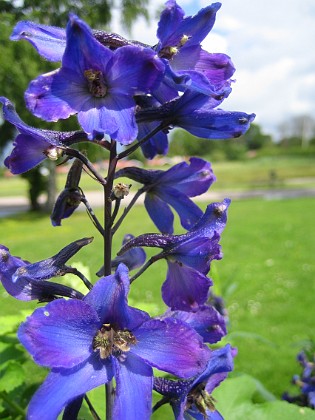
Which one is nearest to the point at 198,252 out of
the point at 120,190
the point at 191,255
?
the point at 191,255

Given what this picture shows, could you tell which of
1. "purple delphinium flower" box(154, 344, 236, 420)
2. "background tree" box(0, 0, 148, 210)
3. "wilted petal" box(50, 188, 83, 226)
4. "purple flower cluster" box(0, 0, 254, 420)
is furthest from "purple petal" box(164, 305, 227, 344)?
"background tree" box(0, 0, 148, 210)

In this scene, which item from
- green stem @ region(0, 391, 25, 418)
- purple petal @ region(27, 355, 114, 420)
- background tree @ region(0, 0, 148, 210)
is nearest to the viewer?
purple petal @ region(27, 355, 114, 420)

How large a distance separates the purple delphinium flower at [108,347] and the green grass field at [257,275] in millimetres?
1547

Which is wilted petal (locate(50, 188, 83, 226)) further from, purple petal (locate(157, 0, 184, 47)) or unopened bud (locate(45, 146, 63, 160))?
purple petal (locate(157, 0, 184, 47))

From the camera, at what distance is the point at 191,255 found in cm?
143

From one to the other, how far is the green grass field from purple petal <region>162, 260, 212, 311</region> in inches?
51.3

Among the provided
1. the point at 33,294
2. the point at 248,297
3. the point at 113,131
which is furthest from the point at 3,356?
the point at 248,297

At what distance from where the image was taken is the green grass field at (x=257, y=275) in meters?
5.68

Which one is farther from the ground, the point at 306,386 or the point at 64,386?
the point at 64,386

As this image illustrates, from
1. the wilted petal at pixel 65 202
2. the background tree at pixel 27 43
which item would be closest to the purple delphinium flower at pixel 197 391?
the wilted petal at pixel 65 202

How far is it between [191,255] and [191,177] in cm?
35

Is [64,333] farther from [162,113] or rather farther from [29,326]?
[162,113]

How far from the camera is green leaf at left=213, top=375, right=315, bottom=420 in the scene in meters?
1.91

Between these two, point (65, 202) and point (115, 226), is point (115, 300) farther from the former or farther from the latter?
point (65, 202)
